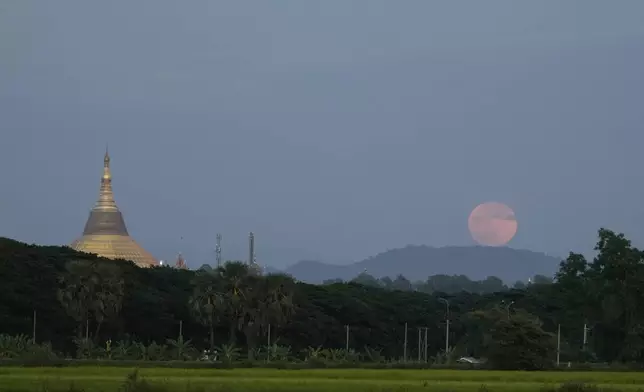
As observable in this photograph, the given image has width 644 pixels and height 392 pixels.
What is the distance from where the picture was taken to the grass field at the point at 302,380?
35688mm

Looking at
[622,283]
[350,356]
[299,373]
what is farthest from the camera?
[622,283]

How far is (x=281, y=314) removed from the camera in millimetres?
75188

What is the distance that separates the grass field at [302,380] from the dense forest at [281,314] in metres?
8.65

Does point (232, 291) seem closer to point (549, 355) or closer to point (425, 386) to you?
point (549, 355)

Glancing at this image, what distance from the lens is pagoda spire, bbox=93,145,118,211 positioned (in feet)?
569

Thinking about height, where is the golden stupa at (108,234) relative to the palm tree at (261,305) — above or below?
above

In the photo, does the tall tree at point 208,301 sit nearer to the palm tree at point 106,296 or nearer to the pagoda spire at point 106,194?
the palm tree at point 106,296

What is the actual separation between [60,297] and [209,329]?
A: 11.5m

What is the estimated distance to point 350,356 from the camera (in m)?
61.1

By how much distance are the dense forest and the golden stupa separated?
61615 mm

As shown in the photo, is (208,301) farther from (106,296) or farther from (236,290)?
(106,296)

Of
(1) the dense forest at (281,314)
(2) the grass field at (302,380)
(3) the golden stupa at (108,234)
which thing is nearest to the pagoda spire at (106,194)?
(3) the golden stupa at (108,234)

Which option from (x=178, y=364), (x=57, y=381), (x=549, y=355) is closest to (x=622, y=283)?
(x=549, y=355)

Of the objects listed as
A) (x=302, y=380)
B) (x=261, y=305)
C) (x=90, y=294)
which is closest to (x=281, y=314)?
(x=261, y=305)
